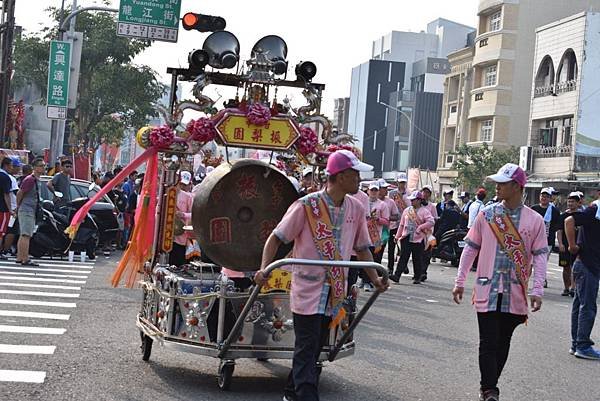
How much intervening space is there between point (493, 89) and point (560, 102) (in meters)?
11.9

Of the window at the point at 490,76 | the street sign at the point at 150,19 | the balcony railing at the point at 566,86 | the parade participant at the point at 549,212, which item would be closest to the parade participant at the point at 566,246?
the parade participant at the point at 549,212

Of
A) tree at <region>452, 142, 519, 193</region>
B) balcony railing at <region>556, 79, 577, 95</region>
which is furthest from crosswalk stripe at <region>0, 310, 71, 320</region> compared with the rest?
tree at <region>452, 142, 519, 193</region>

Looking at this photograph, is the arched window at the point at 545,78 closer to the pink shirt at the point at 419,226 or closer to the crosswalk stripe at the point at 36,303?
the pink shirt at the point at 419,226

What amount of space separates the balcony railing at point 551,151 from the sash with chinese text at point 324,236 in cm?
4545

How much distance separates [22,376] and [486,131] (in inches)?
2339

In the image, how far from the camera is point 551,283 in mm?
22156

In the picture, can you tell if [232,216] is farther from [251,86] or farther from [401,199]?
[401,199]

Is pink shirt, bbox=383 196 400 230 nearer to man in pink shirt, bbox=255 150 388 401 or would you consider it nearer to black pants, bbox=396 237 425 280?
black pants, bbox=396 237 425 280

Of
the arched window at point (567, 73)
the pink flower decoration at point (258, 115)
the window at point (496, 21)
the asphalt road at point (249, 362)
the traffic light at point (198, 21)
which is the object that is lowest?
the asphalt road at point (249, 362)

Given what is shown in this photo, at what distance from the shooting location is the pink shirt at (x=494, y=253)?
7492 mm

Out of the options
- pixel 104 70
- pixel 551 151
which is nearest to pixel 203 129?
pixel 104 70

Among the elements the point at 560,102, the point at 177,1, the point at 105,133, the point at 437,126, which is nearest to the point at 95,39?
the point at 105,133

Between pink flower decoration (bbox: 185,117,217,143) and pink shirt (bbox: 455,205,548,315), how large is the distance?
248 centimetres

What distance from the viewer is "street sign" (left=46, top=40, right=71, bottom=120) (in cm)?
2802
